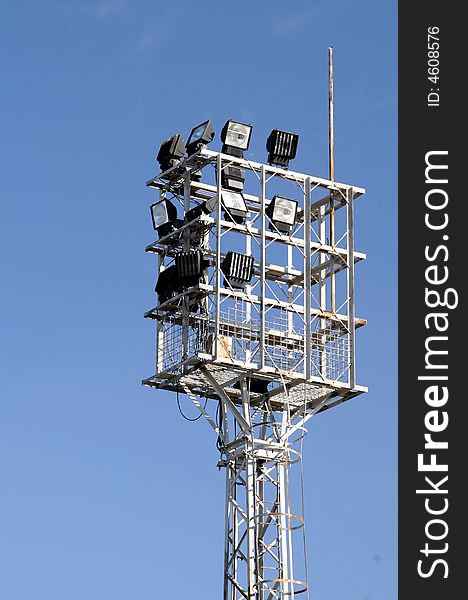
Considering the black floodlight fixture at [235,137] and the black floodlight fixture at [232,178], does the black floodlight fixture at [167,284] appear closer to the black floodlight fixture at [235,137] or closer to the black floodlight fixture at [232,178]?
the black floodlight fixture at [232,178]

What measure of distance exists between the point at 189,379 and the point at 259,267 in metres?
5.13

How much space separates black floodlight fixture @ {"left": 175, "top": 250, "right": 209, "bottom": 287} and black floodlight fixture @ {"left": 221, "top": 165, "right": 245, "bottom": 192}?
313 cm

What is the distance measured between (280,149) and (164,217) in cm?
540

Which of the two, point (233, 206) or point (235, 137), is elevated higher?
point (235, 137)

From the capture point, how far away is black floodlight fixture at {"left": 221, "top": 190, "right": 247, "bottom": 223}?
67.2 meters

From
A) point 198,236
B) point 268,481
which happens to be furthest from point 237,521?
point 198,236

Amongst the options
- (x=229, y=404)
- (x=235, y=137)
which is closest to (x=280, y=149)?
(x=235, y=137)

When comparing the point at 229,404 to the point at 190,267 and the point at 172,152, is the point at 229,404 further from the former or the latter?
the point at 172,152

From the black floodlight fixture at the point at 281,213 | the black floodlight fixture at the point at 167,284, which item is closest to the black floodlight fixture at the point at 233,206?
the black floodlight fixture at the point at 281,213

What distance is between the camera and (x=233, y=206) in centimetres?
6738

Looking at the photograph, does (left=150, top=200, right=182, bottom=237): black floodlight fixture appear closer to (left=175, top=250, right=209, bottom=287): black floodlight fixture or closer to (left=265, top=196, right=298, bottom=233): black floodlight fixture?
(left=175, top=250, right=209, bottom=287): black floodlight fixture

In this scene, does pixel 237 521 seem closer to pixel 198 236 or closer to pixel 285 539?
pixel 285 539

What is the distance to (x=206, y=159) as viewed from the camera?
67.9 metres

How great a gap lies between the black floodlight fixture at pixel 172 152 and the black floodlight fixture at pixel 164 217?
1.53m
